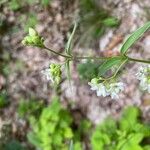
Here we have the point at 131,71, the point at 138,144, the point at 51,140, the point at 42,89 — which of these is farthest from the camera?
the point at 42,89

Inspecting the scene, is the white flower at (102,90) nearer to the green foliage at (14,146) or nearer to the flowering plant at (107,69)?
the flowering plant at (107,69)

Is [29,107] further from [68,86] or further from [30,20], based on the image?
[30,20]

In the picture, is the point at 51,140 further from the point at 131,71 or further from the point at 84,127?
the point at 131,71

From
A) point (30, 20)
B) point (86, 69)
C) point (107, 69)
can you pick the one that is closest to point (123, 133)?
point (86, 69)

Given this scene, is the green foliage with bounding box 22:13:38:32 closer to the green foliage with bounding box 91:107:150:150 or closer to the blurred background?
the blurred background

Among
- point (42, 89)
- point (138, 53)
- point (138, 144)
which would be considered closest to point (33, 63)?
point (42, 89)

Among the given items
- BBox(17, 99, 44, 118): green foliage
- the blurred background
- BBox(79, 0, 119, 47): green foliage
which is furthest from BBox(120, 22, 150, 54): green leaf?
BBox(17, 99, 44, 118): green foliage
